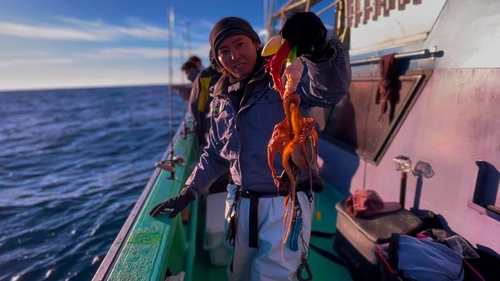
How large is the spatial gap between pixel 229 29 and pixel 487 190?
89.3 inches

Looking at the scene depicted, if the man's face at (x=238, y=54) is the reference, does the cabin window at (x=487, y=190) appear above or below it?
below

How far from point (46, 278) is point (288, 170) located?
4.96m

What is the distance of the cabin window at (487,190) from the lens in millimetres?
2164

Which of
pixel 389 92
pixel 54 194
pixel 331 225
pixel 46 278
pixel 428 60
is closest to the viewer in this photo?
pixel 428 60

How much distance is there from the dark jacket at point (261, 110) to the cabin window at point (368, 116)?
70.4 inches

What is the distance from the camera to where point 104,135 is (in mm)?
17703

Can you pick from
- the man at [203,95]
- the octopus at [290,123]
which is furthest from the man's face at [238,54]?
the man at [203,95]

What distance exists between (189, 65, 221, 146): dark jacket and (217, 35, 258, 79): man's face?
270 centimetres

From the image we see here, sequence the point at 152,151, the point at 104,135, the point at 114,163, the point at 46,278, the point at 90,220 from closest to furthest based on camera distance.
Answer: the point at 46,278, the point at 90,220, the point at 114,163, the point at 152,151, the point at 104,135

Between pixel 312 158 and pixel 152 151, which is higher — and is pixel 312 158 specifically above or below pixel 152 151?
above

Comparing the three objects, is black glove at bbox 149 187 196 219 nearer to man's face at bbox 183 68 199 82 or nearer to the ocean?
the ocean

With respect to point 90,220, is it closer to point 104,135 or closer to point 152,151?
point 152,151

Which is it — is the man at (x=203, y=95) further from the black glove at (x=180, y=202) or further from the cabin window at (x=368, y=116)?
the cabin window at (x=368, y=116)

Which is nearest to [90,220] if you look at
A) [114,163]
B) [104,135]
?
[114,163]
